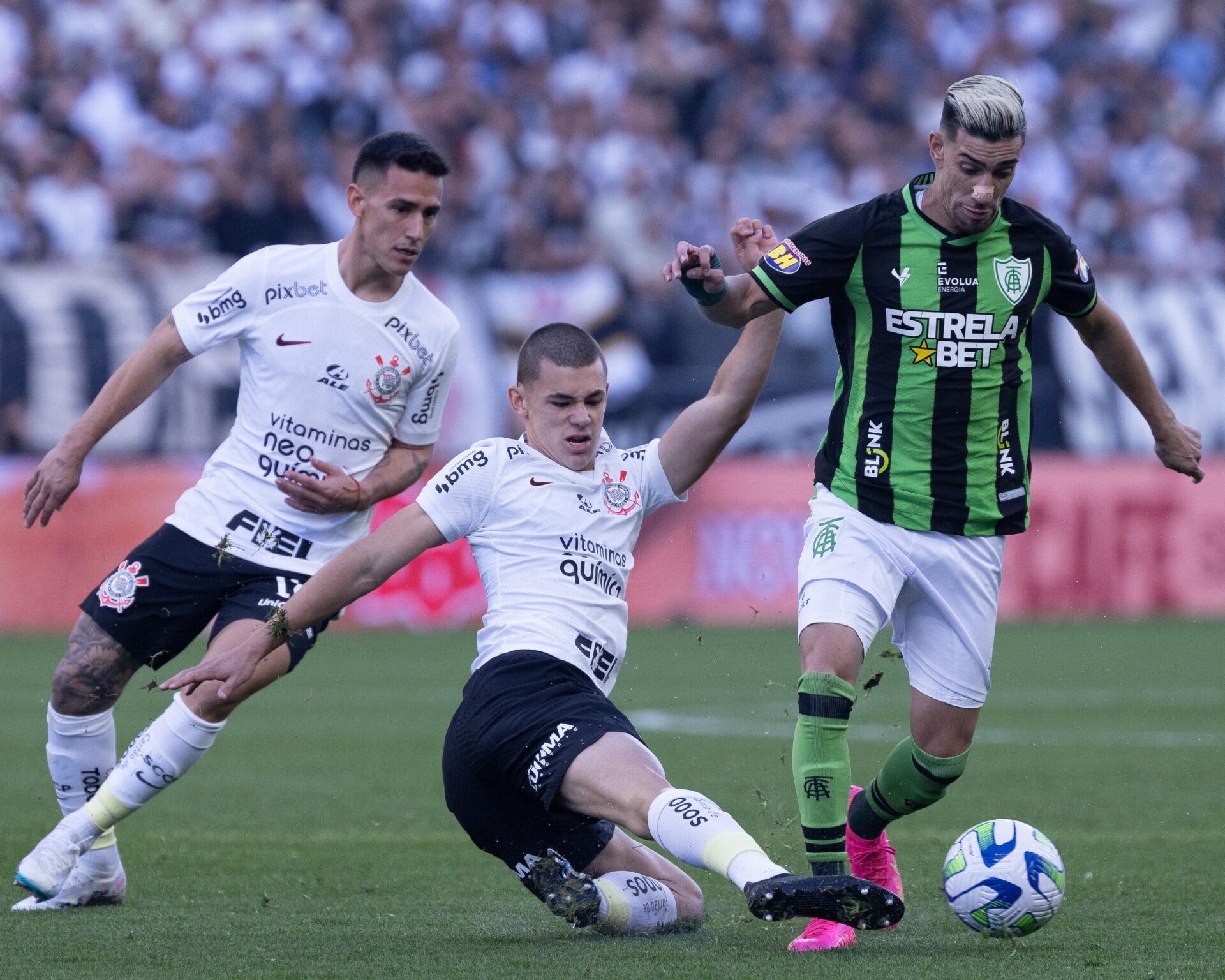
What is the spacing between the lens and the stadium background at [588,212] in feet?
46.3

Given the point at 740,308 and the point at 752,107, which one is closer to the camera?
the point at 740,308

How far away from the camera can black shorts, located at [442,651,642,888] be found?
182 inches

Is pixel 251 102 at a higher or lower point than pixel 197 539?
higher

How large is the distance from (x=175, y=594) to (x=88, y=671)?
0.36 metres

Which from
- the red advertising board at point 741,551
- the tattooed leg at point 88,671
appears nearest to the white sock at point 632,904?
the tattooed leg at point 88,671

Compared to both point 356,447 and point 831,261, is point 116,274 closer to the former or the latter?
point 356,447

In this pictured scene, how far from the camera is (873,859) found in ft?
17.8

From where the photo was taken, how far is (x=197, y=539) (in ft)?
18.9

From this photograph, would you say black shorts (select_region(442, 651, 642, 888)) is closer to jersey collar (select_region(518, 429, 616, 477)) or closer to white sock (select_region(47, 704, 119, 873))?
jersey collar (select_region(518, 429, 616, 477))

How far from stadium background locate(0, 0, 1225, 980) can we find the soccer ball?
128 cm

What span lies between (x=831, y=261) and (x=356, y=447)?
1767mm

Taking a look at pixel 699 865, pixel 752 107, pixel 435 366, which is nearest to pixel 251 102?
pixel 752 107

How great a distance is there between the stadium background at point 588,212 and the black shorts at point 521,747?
821 cm

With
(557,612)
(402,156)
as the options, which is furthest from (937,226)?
(402,156)
